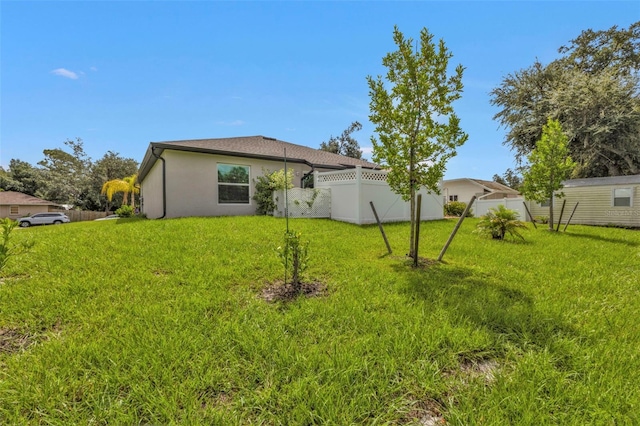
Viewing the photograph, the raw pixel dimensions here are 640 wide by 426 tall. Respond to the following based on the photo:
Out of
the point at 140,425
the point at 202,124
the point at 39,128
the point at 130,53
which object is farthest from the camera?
the point at 39,128

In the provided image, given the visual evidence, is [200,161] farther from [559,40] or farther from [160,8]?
[559,40]

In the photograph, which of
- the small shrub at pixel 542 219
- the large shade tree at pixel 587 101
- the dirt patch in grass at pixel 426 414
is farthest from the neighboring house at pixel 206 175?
the large shade tree at pixel 587 101

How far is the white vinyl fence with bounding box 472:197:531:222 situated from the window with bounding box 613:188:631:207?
3608 mm

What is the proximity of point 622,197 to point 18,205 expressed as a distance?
156 ft

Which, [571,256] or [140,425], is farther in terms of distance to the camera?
[571,256]

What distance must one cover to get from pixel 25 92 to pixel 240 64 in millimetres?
7246

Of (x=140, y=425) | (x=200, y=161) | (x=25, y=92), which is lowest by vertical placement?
(x=140, y=425)

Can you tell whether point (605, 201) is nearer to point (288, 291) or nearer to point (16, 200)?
point (288, 291)

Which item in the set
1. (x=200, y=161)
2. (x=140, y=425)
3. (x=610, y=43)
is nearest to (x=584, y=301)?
(x=140, y=425)

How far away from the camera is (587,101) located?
51.4 feet

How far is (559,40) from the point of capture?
793 inches

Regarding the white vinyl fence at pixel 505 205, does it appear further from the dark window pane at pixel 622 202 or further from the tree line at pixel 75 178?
the tree line at pixel 75 178

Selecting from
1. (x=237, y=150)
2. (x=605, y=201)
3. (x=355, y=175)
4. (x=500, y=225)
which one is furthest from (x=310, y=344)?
(x=605, y=201)

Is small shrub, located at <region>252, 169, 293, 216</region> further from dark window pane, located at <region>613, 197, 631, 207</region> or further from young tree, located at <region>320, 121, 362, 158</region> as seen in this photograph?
young tree, located at <region>320, 121, 362, 158</region>
